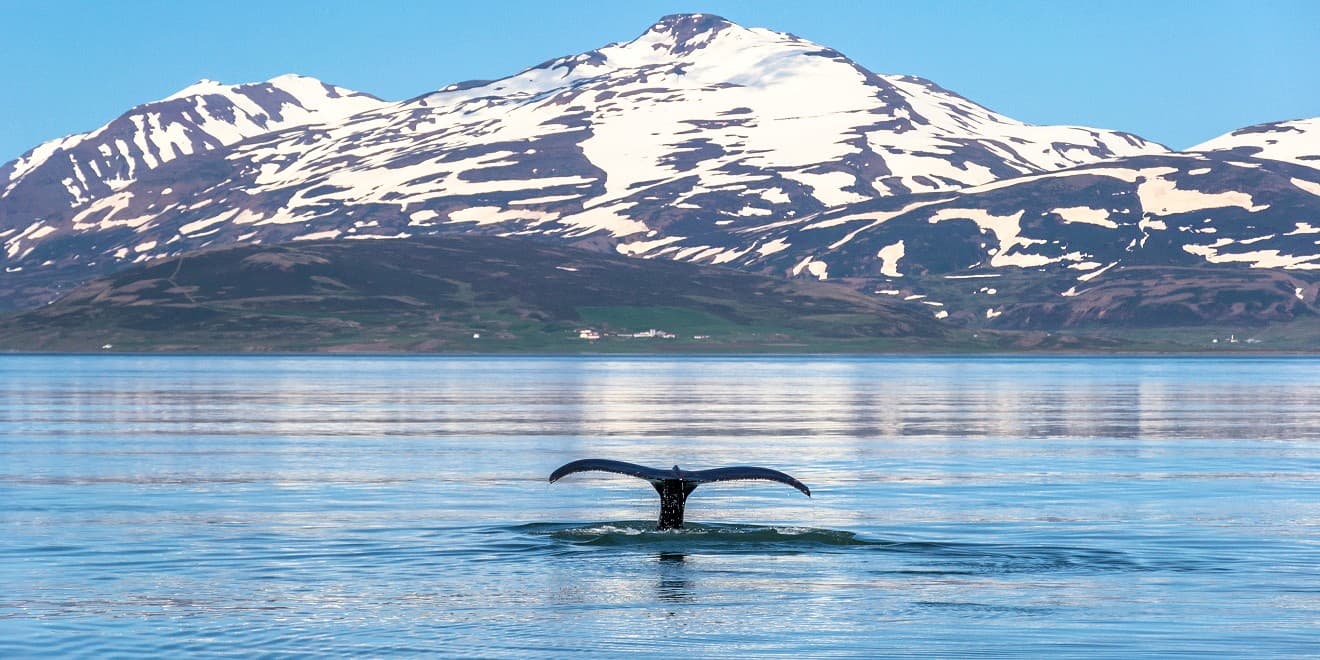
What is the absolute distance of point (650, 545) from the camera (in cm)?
4588

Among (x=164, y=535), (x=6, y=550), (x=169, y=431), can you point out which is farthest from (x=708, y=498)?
(x=169, y=431)

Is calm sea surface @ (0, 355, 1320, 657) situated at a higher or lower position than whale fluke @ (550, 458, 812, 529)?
lower

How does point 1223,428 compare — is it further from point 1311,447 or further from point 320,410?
point 320,410

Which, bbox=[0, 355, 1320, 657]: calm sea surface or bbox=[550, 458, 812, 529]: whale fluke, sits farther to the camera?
bbox=[550, 458, 812, 529]: whale fluke

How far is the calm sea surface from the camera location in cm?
3222

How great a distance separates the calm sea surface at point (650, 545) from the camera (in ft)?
106

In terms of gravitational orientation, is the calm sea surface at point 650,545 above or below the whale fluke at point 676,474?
below

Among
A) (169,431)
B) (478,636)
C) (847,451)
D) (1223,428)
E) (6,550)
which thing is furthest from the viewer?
(1223,428)

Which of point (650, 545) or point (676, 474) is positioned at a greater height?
point (676, 474)

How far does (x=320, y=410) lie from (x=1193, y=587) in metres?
95.4

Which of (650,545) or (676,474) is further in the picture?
(650,545)

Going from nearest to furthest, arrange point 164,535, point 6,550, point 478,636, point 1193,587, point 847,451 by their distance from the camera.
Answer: point 478,636 → point 1193,587 → point 6,550 → point 164,535 → point 847,451

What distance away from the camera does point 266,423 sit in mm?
107438

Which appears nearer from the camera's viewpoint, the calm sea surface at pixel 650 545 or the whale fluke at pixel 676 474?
the calm sea surface at pixel 650 545
